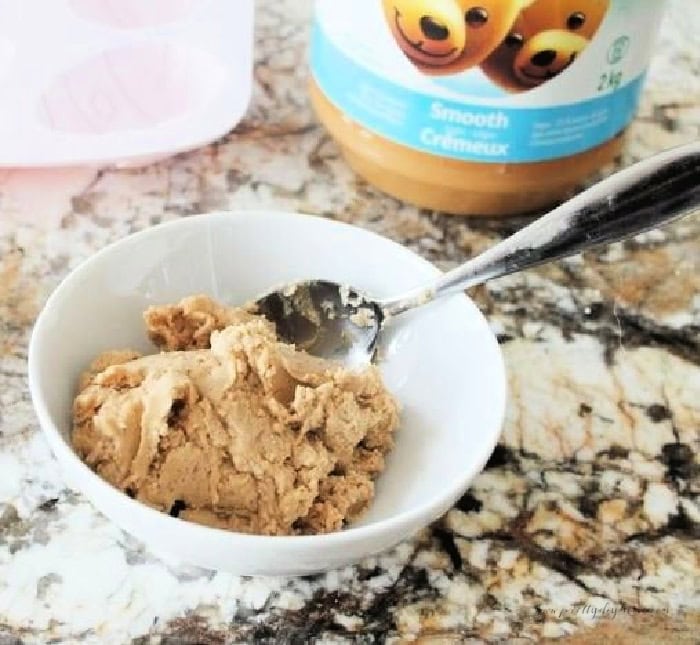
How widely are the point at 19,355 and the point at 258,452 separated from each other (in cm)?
19

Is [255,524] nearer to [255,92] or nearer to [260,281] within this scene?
[260,281]

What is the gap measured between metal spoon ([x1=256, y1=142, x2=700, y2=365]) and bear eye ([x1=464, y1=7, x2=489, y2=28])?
0.43 ft

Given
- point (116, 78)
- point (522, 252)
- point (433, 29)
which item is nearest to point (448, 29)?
point (433, 29)

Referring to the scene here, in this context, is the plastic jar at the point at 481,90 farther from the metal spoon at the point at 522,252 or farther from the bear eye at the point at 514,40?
the metal spoon at the point at 522,252

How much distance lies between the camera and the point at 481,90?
761mm

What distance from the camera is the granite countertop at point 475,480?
23.5 inches

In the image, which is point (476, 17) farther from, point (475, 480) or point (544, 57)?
point (475, 480)

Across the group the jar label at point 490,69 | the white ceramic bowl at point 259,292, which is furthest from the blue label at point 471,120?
the white ceramic bowl at point 259,292

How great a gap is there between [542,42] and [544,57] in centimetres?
1

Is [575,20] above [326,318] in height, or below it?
above

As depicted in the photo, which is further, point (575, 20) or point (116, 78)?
point (116, 78)

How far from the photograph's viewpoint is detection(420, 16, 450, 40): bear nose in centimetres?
74

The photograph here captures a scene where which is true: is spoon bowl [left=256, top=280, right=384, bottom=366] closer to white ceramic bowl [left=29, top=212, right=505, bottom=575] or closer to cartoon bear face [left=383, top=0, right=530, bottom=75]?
white ceramic bowl [left=29, top=212, right=505, bottom=575]

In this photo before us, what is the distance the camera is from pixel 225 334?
0.63 meters
